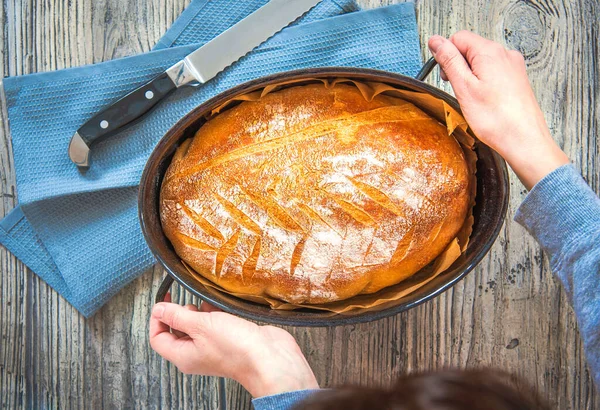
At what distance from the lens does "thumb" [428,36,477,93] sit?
0.75 m

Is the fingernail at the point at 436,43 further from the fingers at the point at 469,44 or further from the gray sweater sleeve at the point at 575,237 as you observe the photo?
the gray sweater sleeve at the point at 575,237

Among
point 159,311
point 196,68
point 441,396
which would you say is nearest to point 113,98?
point 196,68

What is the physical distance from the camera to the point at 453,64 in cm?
75

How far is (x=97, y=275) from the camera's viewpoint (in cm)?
95

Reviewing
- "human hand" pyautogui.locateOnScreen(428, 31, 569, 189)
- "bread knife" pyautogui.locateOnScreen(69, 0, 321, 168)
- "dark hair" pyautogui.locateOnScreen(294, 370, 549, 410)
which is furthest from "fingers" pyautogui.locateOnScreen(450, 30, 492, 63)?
"dark hair" pyautogui.locateOnScreen(294, 370, 549, 410)

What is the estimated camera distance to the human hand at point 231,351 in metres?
0.80

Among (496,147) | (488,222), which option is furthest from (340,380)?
(496,147)

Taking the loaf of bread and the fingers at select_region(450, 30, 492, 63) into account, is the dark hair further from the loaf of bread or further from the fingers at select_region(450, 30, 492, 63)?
the fingers at select_region(450, 30, 492, 63)

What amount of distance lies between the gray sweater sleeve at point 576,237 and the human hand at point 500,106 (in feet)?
0.09

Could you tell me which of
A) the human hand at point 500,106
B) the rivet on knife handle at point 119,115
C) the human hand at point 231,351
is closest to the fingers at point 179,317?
the human hand at point 231,351

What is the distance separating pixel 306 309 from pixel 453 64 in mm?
438

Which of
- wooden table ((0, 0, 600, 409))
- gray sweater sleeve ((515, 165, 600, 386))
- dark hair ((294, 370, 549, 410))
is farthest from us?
wooden table ((0, 0, 600, 409))

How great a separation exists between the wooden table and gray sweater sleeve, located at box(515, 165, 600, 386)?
Answer: 22cm

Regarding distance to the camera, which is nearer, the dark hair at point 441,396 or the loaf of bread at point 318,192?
the dark hair at point 441,396
